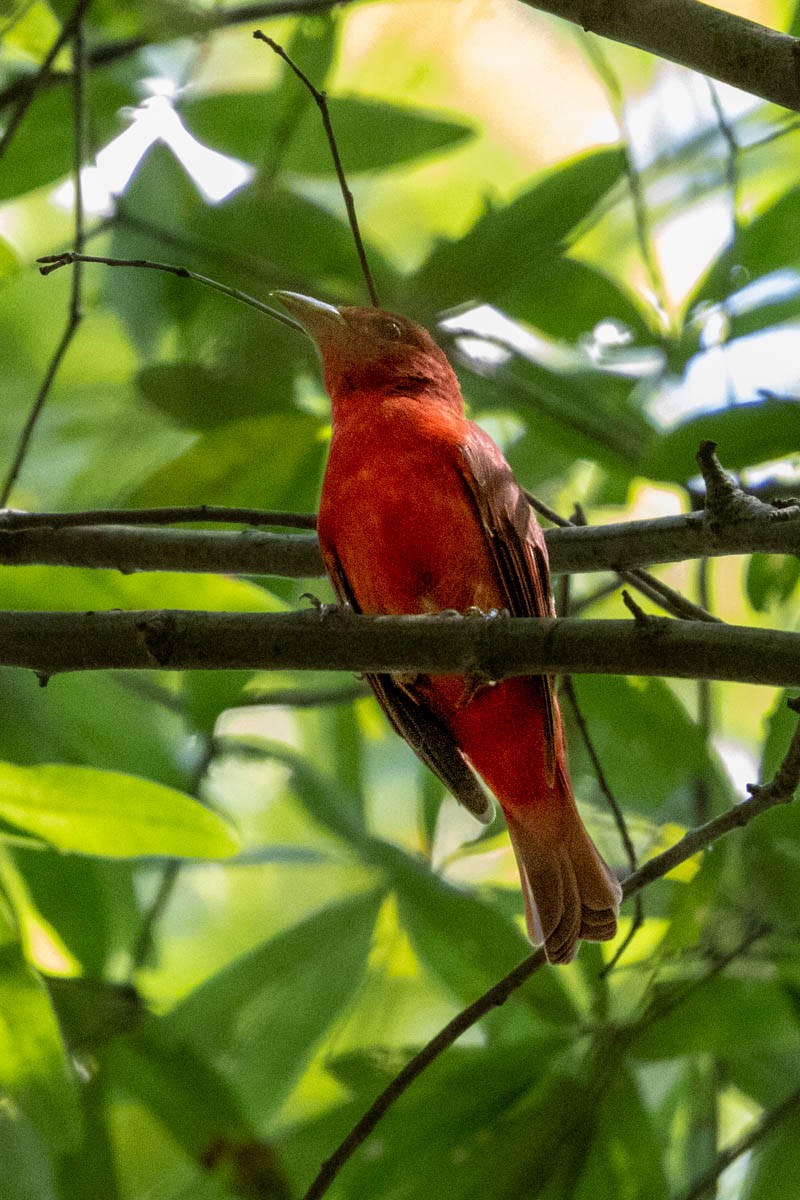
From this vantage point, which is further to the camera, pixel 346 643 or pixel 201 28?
pixel 201 28

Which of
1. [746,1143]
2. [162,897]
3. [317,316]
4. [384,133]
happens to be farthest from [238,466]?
[746,1143]

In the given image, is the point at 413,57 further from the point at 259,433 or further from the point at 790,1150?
the point at 790,1150

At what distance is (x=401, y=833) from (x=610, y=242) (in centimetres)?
258

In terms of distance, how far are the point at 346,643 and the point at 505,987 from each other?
78 centimetres

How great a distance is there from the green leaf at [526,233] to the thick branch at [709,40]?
91cm

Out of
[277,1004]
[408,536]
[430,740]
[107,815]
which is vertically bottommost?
[277,1004]

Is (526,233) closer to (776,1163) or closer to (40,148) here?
(40,148)

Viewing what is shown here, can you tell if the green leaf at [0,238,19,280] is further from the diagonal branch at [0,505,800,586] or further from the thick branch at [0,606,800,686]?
the thick branch at [0,606,800,686]

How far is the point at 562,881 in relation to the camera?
131 inches

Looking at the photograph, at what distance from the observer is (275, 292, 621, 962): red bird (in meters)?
3.27

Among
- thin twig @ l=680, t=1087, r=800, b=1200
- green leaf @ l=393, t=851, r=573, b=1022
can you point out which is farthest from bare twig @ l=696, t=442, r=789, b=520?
thin twig @ l=680, t=1087, r=800, b=1200

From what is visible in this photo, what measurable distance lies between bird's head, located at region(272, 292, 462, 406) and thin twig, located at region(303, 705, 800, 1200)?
62.9 inches

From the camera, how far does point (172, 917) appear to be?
568 centimetres

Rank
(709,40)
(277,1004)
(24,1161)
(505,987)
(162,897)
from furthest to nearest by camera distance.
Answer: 1. (162,897)
2. (277,1004)
3. (505,987)
4. (24,1161)
5. (709,40)
